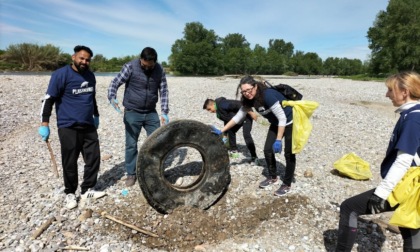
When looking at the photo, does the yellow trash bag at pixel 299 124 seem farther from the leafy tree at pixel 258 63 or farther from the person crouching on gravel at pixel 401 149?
the leafy tree at pixel 258 63

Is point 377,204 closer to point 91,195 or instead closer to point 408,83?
point 408,83

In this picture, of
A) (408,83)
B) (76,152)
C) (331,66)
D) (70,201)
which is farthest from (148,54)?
(331,66)

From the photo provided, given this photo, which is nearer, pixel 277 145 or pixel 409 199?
pixel 409 199

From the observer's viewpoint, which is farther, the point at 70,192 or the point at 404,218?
the point at 70,192

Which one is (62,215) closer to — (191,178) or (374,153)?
(191,178)

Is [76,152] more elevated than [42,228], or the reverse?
[76,152]

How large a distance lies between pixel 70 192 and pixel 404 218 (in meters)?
4.63

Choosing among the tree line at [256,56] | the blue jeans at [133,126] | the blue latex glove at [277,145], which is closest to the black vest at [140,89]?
the blue jeans at [133,126]

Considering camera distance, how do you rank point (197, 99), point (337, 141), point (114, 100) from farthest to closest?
point (197, 99), point (337, 141), point (114, 100)

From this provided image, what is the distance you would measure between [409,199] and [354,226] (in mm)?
625

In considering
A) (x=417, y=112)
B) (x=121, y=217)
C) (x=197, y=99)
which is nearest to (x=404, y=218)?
(x=417, y=112)

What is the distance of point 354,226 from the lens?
9.45ft

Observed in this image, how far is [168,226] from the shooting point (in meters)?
4.19

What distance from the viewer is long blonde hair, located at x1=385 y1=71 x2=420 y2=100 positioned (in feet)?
8.11
